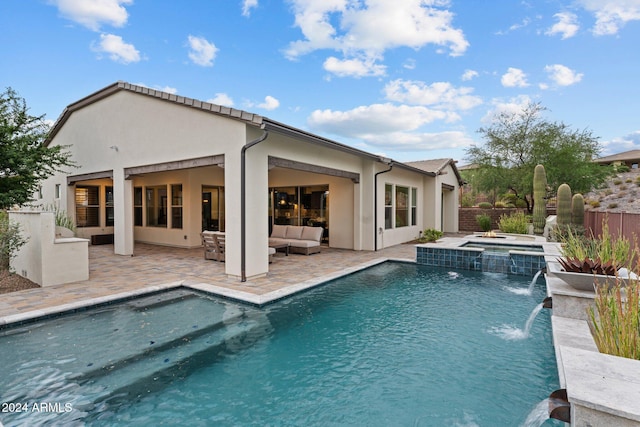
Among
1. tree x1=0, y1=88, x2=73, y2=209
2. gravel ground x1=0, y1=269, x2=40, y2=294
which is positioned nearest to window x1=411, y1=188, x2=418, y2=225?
gravel ground x1=0, y1=269, x2=40, y2=294

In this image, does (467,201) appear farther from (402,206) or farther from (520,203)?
(402,206)

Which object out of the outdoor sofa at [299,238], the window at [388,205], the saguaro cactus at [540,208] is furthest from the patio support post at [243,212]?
the saguaro cactus at [540,208]

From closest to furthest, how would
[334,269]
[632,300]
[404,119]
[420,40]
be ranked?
[632,300] < [334,269] < [420,40] < [404,119]

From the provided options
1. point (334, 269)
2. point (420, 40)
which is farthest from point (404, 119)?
point (334, 269)

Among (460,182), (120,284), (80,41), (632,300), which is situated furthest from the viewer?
(460,182)

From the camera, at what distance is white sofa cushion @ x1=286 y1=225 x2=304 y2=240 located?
12444mm

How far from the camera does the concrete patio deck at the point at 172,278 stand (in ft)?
19.3

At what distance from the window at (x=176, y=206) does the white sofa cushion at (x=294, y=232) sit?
4.76 m

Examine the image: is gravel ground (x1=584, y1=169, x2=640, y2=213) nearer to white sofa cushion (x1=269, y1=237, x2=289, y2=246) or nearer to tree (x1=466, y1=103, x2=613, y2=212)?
tree (x1=466, y1=103, x2=613, y2=212)

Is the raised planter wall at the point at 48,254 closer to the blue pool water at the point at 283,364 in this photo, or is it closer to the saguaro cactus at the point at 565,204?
the blue pool water at the point at 283,364

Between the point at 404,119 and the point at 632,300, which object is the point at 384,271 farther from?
the point at 404,119

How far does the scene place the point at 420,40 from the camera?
13414 mm

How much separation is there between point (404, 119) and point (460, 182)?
6157 mm

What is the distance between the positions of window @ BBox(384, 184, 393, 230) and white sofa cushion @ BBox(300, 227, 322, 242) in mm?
3156
